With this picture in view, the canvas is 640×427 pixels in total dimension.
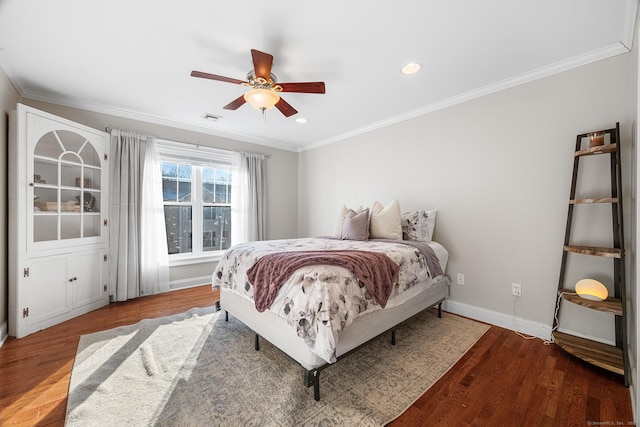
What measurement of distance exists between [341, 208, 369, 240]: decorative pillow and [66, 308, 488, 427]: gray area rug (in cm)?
109

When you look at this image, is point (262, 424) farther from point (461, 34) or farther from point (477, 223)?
point (461, 34)

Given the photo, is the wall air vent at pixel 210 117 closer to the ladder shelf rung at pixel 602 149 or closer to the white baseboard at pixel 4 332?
the white baseboard at pixel 4 332

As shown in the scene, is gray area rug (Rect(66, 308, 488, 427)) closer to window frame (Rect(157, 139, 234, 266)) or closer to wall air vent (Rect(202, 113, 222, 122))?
window frame (Rect(157, 139, 234, 266))

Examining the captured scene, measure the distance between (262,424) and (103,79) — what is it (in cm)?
328

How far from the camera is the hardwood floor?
4.85 ft

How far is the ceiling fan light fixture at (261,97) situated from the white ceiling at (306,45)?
1.11 ft

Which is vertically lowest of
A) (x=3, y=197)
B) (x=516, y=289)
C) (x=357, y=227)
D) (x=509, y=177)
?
(x=516, y=289)

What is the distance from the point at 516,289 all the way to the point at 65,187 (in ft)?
15.6

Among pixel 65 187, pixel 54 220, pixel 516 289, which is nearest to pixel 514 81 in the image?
pixel 516 289

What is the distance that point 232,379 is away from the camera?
180 centimetres

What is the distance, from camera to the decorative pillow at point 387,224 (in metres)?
3.03

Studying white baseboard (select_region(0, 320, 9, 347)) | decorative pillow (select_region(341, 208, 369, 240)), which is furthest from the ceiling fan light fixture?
white baseboard (select_region(0, 320, 9, 347))

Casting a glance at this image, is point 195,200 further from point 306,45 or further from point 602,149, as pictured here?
point 602,149

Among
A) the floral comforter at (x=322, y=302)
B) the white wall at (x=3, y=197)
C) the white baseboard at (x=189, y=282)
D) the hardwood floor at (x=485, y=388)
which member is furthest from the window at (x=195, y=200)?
the floral comforter at (x=322, y=302)
